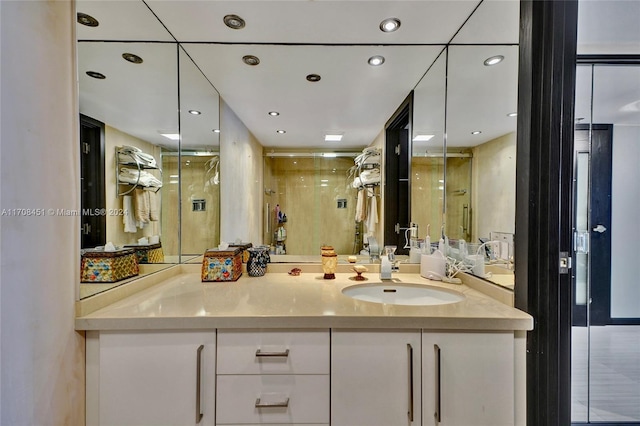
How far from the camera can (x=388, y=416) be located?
933mm

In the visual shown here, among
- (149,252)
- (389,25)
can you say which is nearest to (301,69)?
(389,25)

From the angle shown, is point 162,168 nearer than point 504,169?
No

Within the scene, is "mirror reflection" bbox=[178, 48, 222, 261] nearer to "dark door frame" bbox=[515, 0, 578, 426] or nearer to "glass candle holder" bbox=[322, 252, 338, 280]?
"glass candle holder" bbox=[322, 252, 338, 280]

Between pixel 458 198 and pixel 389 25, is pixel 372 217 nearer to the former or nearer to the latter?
pixel 458 198

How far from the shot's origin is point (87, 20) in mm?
1132

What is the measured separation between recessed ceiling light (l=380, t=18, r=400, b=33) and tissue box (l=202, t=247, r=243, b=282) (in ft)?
4.95

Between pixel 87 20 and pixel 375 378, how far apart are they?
1.95 metres

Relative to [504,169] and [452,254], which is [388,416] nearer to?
[452,254]

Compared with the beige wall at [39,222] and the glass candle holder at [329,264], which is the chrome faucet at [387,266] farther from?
the beige wall at [39,222]

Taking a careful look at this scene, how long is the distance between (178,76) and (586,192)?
285 cm

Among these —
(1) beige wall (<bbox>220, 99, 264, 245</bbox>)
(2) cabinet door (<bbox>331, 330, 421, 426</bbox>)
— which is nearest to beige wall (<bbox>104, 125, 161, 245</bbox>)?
(1) beige wall (<bbox>220, 99, 264, 245</bbox>)

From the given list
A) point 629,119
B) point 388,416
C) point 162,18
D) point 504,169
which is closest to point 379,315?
point 388,416

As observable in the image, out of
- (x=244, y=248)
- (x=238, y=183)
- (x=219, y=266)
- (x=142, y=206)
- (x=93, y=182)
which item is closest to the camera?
(x=93, y=182)

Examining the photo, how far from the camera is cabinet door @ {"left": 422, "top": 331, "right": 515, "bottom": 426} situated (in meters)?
0.93
